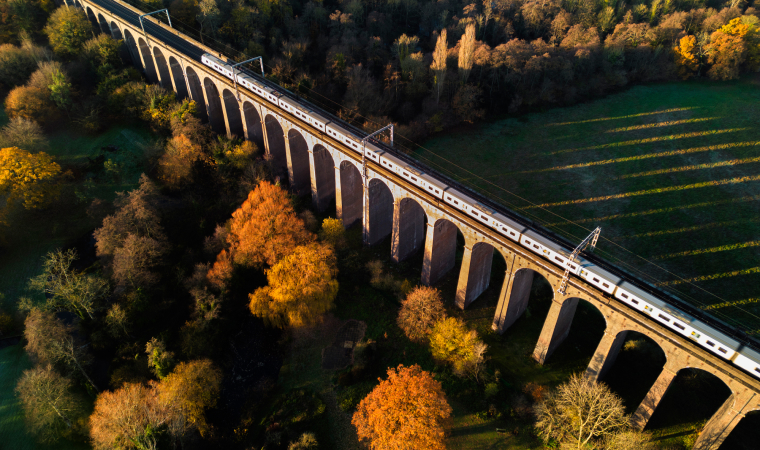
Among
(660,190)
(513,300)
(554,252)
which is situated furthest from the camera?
(660,190)

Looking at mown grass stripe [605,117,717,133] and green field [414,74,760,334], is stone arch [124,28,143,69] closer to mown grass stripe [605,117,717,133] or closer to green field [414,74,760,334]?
green field [414,74,760,334]

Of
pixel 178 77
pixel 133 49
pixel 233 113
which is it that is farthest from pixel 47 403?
pixel 133 49

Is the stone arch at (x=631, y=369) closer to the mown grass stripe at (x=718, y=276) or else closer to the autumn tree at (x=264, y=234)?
the mown grass stripe at (x=718, y=276)

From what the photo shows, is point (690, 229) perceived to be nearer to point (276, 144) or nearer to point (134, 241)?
point (276, 144)

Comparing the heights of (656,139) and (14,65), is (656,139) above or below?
A: below

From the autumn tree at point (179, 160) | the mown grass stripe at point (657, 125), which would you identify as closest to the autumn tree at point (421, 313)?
the autumn tree at point (179, 160)

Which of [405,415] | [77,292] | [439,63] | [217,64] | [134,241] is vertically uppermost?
[217,64]

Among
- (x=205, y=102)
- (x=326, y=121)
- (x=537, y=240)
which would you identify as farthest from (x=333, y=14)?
(x=537, y=240)
